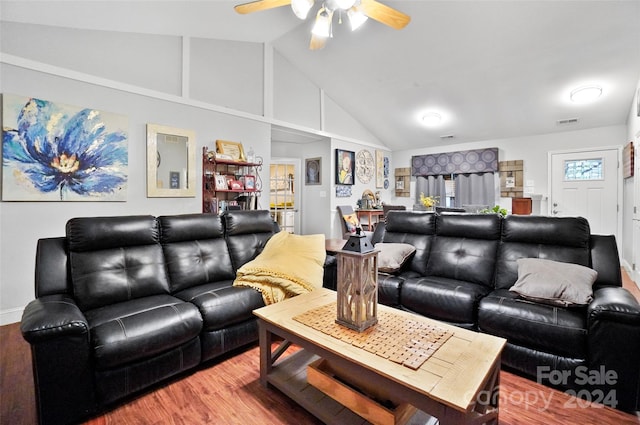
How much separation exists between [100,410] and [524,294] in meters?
2.59

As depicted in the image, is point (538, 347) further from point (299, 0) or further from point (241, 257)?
point (299, 0)

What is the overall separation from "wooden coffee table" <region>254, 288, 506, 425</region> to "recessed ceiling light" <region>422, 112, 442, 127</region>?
4.87 meters

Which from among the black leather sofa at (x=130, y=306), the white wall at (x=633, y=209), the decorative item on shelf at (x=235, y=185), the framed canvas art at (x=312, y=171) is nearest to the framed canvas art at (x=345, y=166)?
the framed canvas art at (x=312, y=171)

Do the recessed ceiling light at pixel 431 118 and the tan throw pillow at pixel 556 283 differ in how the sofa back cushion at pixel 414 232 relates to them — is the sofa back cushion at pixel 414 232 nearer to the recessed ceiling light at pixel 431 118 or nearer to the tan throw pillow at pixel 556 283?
the tan throw pillow at pixel 556 283

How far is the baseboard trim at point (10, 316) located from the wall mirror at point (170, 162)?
1.59 meters

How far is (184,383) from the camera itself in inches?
74.6

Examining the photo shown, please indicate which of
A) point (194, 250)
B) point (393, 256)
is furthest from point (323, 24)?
point (194, 250)

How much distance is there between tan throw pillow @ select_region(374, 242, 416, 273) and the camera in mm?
2670

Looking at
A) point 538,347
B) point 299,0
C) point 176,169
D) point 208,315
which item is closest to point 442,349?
point 538,347

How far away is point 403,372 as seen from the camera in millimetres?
1163

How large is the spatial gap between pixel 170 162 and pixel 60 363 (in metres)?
2.81

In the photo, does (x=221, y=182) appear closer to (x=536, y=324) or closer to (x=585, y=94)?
(x=536, y=324)

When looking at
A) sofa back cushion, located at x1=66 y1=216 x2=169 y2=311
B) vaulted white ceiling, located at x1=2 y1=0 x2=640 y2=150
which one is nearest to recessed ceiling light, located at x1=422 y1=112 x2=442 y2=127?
vaulted white ceiling, located at x1=2 y1=0 x2=640 y2=150

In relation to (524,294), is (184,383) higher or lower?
lower
